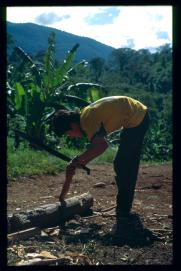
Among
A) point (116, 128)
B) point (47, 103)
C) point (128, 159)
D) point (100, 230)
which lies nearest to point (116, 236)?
point (100, 230)

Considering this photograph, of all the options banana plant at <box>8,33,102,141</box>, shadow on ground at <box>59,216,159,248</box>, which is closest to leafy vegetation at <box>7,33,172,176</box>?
banana plant at <box>8,33,102,141</box>

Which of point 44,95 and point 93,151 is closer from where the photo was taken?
point 93,151

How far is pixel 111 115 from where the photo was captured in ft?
13.8

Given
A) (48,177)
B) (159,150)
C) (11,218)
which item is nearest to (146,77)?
(159,150)

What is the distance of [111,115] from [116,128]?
15 centimetres

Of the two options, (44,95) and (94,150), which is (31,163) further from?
(94,150)

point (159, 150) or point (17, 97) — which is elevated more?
point (17, 97)

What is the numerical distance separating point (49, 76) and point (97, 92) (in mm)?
1756

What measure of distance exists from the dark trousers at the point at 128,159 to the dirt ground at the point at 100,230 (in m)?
0.29

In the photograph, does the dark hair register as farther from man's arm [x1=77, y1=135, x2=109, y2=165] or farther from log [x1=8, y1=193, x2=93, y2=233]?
log [x1=8, y1=193, x2=93, y2=233]

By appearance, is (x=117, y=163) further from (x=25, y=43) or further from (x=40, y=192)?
(x=25, y=43)

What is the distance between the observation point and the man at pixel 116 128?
4.04m
